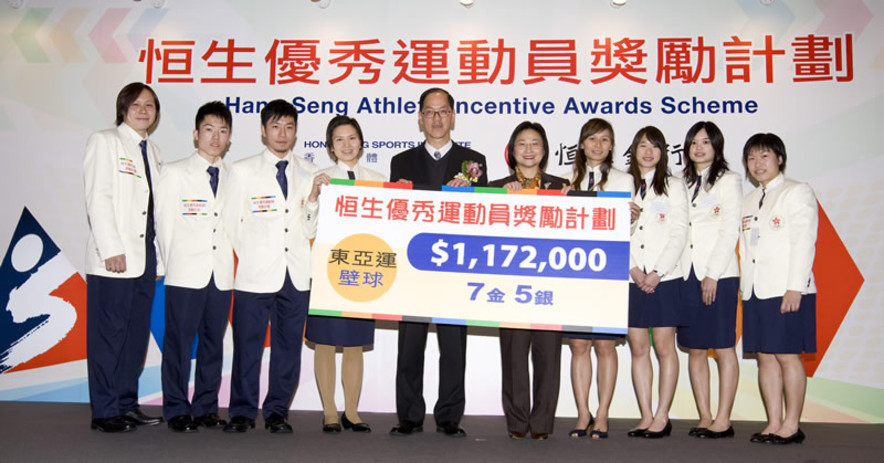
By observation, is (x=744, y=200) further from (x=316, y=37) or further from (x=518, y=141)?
(x=316, y=37)

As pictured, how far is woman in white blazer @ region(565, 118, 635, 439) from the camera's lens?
3.84 meters

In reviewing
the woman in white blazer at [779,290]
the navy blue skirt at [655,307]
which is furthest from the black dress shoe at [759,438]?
the navy blue skirt at [655,307]

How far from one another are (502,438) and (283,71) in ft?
9.91

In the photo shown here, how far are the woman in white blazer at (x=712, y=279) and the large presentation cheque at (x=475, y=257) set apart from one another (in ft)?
2.41

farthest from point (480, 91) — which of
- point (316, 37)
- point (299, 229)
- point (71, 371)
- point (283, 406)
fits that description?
point (71, 371)

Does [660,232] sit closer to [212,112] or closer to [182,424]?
[212,112]

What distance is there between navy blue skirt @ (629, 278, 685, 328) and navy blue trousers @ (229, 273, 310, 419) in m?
1.81

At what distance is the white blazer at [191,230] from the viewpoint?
12.4 ft

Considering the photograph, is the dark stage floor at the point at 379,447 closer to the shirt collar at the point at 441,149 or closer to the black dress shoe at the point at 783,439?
the black dress shoe at the point at 783,439

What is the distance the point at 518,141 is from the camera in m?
3.75

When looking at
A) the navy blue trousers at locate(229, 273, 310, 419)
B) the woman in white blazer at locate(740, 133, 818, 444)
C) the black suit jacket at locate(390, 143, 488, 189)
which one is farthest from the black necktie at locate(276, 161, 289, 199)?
the woman in white blazer at locate(740, 133, 818, 444)

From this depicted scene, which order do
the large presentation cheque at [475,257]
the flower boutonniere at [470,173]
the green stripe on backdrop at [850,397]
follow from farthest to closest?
the green stripe on backdrop at [850,397] < the flower boutonniere at [470,173] < the large presentation cheque at [475,257]

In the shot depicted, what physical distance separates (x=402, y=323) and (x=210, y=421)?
1190 millimetres

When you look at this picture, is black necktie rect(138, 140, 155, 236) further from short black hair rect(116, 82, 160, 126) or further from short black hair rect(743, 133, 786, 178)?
short black hair rect(743, 133, 786, 178)
